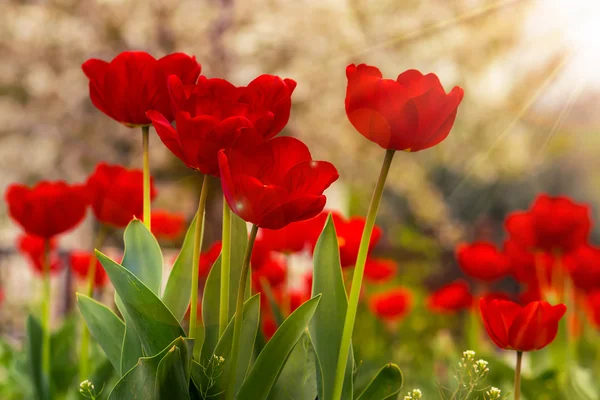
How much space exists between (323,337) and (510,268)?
1.00 meters

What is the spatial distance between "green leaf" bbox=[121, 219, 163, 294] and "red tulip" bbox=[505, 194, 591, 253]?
86 cm

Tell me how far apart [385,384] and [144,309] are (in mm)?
235

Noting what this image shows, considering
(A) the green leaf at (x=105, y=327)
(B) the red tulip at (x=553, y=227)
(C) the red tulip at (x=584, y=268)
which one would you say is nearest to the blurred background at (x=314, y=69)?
(C) the red tulip at (x=584, y=268)

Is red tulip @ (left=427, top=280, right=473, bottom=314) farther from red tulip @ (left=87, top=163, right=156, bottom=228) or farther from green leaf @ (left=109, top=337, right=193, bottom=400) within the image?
green leaf @ (left=109, top=337, right=193, bottom=400)

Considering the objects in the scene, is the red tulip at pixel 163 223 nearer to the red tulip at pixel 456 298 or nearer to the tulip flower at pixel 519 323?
the red tulip at pixel 456 298

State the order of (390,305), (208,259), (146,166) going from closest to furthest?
(146,166), (208,259), (390,305)

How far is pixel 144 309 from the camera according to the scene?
52 cm

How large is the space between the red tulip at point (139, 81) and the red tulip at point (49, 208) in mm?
326

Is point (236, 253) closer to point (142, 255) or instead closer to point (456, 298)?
point (142, 255)

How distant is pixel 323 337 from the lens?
58 cm

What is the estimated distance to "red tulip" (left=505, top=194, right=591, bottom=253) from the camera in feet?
4.16

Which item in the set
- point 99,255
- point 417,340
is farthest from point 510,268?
point 417,340

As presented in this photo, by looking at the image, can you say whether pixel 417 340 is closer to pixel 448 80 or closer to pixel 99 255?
pixel 99 255

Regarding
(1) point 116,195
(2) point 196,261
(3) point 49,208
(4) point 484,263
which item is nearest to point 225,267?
(2) point 196,261
